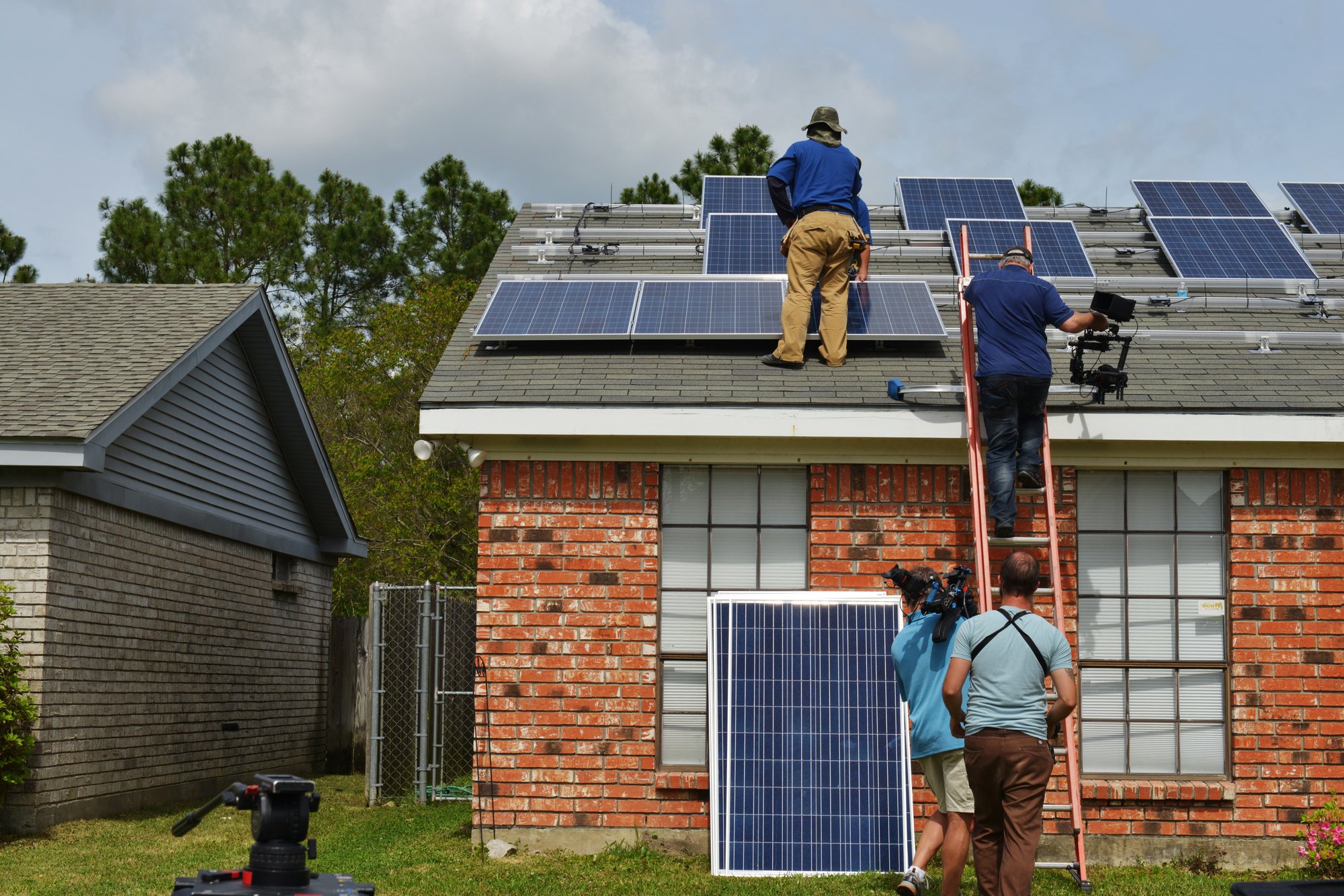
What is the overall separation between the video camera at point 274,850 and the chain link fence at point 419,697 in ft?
26.1

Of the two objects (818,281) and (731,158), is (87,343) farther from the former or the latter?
(731,158)

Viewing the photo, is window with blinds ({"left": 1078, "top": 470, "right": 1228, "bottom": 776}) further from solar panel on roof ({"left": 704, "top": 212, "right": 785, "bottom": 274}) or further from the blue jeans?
solar panel on roof ({"left": 704, "top": 212, "right": 785, "bottom": 274})

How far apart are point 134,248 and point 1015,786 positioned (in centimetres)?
2893

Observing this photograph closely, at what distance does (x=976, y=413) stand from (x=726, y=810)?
2968 millimetres

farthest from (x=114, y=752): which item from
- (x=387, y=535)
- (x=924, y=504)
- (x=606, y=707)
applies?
(x=387, y=535)

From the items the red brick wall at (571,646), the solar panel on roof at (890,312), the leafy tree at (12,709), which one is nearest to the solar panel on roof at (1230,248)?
the solar panel on roof at (890,312)

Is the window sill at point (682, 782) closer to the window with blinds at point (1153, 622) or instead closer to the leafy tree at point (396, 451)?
the window with blinds at point (1153, 622)

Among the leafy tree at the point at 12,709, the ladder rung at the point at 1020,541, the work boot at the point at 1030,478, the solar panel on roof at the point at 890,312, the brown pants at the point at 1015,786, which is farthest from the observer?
the leafy tree at the point at 12,709

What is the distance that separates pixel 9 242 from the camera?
91.4 ft

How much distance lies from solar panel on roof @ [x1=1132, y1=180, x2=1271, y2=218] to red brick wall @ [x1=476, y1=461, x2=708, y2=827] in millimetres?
6659

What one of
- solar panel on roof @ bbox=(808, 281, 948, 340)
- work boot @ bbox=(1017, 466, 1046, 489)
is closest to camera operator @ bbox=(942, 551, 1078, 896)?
work boot @ bbox=(1017, 466, 1046, 489)

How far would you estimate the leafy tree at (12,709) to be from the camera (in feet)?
33.3

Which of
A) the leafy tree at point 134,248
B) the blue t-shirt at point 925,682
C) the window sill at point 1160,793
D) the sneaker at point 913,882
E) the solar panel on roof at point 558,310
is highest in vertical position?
the leafy tree at point 134,248

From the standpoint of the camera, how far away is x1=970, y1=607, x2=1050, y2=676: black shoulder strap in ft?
20.2
